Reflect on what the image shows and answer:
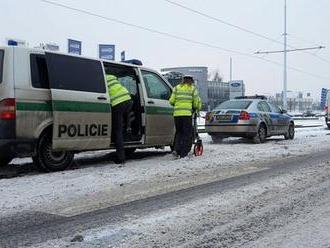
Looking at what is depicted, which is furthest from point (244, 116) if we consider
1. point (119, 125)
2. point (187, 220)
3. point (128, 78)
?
point (187, 220)

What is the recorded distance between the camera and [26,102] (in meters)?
8.22

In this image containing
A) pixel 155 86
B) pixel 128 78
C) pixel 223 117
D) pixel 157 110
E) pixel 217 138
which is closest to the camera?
pixel 128 78

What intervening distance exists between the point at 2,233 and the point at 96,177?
10.5 feet

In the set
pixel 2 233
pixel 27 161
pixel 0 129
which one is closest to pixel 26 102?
pixel 0 129

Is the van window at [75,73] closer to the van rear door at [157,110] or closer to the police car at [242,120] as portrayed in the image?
the van rear door at [157,110]

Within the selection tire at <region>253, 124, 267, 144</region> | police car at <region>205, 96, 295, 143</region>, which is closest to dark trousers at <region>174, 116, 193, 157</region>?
police car at <region>205, 96, 295, 143</region>

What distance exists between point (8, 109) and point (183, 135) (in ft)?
13.7

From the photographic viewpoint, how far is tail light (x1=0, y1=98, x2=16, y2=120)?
797cm

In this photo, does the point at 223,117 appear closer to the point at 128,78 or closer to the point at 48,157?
the point at 128,78

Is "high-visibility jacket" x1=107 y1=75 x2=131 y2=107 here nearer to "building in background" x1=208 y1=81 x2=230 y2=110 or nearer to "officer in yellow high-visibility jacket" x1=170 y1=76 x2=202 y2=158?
"officer in yellow high-visibility jacket" x1=170 y1=76 x2=202 y2=158

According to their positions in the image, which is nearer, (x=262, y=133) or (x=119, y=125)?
(x=119, y=125)

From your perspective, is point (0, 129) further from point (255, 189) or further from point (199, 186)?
point (255, 189)

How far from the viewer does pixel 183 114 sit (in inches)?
433

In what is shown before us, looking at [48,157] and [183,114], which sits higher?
[183,114]
